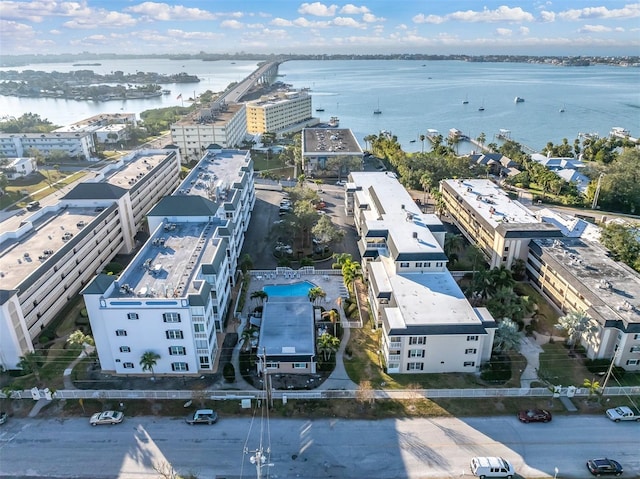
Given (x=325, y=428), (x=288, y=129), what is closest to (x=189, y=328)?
(x=325, y=428)

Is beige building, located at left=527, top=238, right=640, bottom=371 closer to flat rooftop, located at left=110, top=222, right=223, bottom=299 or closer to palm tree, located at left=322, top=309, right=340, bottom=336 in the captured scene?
palm tree, located at left=322, top=309, right=340, bottom=336

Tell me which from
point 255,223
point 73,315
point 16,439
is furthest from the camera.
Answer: point 255,223

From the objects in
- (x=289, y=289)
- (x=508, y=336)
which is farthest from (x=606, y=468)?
(x=289, y=289)

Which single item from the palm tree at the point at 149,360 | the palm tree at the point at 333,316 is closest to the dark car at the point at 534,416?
the palm tree at the point at 333,316

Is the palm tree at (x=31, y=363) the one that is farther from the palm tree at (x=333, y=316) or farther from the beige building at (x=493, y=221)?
the beige building at (x=493, y=221)

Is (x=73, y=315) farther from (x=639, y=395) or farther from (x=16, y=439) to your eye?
(x=639, y=395)

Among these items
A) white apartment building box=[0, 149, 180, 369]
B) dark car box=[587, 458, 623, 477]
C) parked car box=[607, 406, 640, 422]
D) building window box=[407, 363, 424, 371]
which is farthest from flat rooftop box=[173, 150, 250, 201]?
dark car box=[587, 458, 623, 477]
